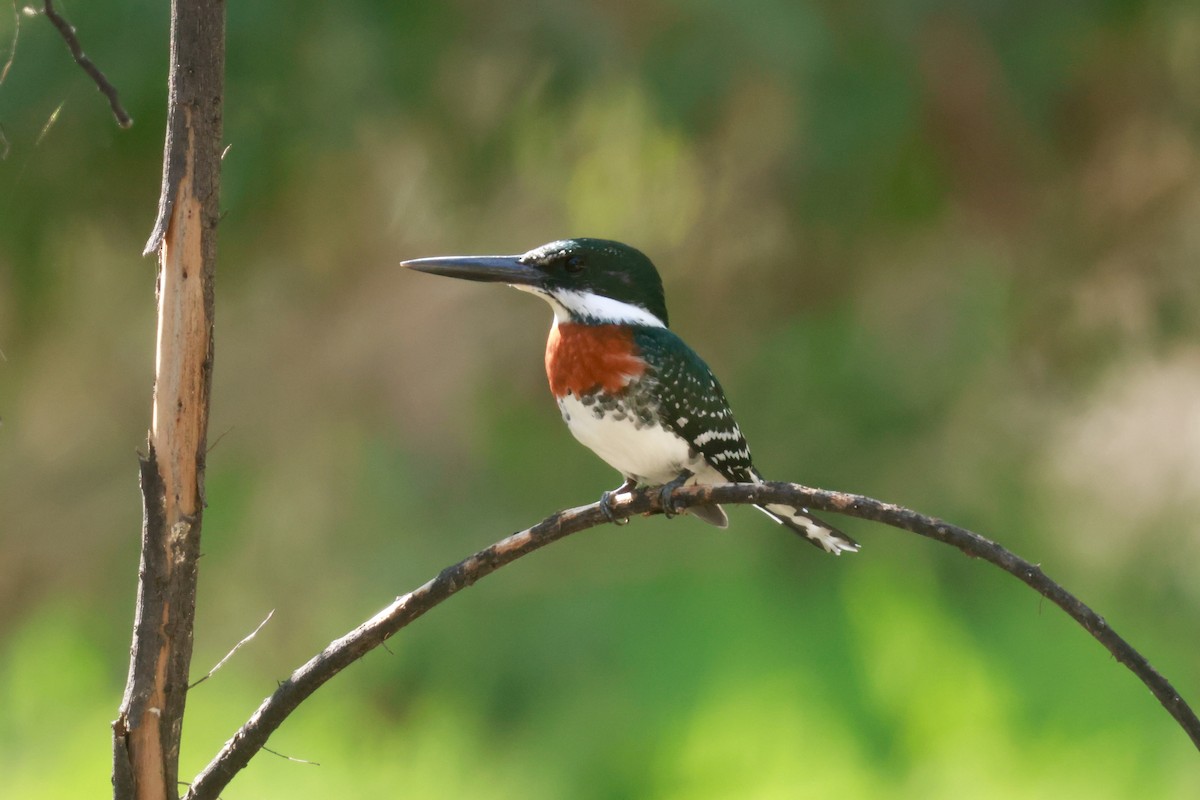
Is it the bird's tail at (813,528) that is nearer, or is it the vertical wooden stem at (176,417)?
the vertical wooden stem at (176,417)

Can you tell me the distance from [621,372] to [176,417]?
0.69 meters

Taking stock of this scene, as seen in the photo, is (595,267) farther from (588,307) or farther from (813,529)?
(813,529)

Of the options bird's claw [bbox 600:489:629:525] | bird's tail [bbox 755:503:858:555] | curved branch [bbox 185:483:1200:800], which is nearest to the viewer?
curved branch [bbox 185:483:1200:800]

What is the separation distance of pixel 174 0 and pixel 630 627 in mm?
2365

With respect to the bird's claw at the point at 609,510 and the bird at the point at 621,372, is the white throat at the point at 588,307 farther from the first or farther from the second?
the bird's claw at the point at 609,510

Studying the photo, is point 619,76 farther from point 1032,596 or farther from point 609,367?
point 609,367

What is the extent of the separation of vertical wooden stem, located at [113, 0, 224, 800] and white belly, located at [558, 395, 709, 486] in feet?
2.09

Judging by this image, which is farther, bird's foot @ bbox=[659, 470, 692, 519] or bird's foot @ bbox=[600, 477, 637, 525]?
bird's foot @ bbox=[659, 470, 692, 519]

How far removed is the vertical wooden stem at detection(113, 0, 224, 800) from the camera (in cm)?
125

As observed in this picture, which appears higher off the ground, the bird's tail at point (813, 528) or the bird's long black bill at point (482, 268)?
the bird's long black bill at point (482, 268)

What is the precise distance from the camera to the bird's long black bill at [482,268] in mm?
1624

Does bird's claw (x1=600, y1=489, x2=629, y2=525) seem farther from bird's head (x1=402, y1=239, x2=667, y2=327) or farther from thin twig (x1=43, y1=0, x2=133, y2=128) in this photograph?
thin twig (x1=43, y1=0, x2=133, y2=128)

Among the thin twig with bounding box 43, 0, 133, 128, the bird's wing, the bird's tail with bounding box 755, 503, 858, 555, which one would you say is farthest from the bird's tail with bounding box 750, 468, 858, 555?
the thin twig with bounding box 43, 0, 133, 128

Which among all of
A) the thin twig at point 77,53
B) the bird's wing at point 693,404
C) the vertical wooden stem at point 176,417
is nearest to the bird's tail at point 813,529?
the bird's wing at point 693,404
